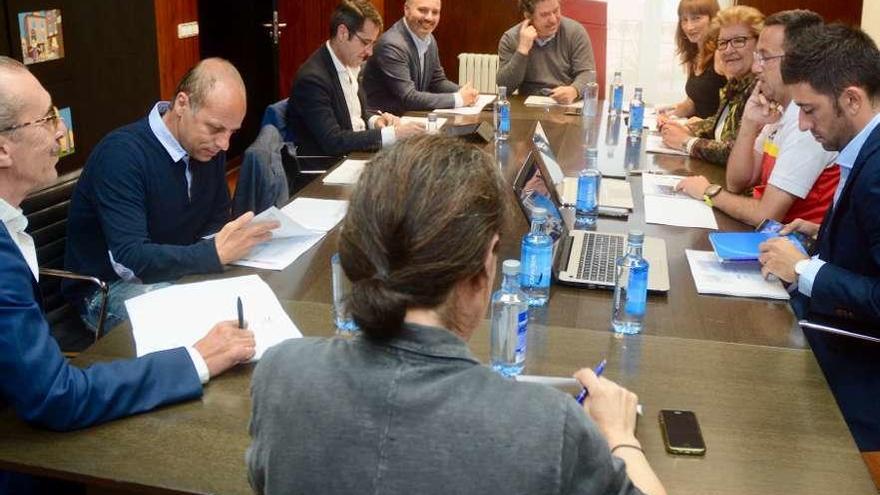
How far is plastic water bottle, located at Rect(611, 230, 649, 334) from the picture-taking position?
1885mm

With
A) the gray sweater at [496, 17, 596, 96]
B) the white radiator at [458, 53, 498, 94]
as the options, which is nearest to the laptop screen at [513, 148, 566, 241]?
the gray sweater at [496, 17, 596, 96]

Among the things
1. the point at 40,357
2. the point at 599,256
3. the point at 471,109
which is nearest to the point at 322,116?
the point at 471,109

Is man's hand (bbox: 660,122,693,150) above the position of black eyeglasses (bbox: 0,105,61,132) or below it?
below

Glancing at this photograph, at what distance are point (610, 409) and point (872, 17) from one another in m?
5.03

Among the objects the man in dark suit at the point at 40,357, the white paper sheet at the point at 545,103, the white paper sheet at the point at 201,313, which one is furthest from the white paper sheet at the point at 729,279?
the white paper sheet at the point at 545,103

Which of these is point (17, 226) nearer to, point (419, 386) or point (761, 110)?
point (419, 386)

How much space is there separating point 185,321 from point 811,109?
159cm

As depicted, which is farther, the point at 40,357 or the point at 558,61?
the point at 558,61

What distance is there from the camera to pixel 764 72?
2924 mm

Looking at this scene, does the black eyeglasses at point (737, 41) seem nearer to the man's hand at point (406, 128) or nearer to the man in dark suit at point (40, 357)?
the man's hand at point (406, 128)

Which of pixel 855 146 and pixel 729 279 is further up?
pixel 855 146

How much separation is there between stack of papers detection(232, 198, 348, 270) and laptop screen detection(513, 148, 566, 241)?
0.48m

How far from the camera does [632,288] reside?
1.90 meters

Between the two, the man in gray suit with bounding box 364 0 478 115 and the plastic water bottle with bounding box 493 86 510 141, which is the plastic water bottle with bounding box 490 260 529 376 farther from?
the man in gray suit with bounding box 364 0 478 115
